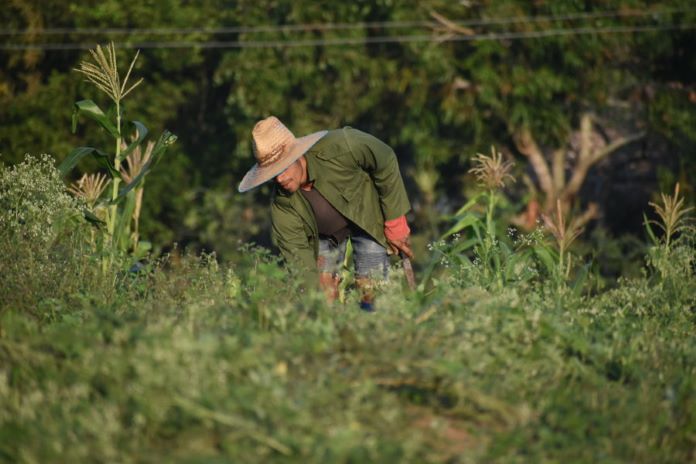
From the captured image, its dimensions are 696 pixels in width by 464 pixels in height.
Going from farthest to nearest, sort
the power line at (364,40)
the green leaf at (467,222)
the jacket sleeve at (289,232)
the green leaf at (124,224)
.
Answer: the power line at (364,40)
the green leaf at (467,222)
the green leaf at (124,224)
the jacket sleeve at (289,232)

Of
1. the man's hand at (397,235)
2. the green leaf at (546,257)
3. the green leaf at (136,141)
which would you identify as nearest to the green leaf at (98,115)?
the green leaf at (136,141)

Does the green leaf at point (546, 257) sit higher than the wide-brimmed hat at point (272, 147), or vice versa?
the wide-brimmed hat at point (272, 147)

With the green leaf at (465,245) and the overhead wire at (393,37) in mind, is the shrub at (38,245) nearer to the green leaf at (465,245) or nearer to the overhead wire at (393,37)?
the green leaf at (465,245)

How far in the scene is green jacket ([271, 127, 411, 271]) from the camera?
7.08 m

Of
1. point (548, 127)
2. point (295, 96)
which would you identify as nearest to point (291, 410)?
point (548, 127)

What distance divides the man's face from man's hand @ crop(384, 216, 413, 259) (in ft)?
2.25

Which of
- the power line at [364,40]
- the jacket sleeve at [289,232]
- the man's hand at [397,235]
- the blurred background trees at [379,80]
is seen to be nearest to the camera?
the jacket sleeve at [289,232]

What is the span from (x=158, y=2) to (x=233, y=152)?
307cm

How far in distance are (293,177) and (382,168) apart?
600 millimetres

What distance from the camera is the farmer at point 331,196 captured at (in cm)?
691

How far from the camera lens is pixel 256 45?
19516 mm

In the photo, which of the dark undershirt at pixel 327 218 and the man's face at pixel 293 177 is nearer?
the man's face at pixel 293 177

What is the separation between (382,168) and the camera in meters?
7.17

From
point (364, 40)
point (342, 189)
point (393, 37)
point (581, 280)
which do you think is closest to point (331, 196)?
point (342, 189)
